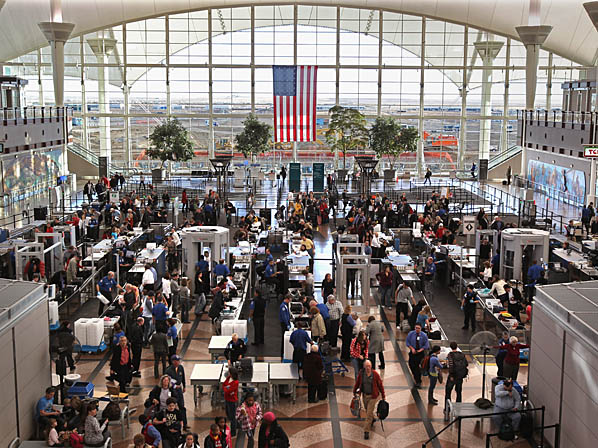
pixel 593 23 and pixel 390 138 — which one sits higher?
pixel 593 23

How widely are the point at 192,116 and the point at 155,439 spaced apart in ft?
136

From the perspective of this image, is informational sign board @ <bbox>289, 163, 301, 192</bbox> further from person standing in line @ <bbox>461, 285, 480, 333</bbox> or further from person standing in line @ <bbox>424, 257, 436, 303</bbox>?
person standing in line @ <bbox>461, 285, 480, 333</bbox>

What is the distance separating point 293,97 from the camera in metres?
42.4

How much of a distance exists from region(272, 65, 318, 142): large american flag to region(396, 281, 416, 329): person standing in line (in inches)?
1036

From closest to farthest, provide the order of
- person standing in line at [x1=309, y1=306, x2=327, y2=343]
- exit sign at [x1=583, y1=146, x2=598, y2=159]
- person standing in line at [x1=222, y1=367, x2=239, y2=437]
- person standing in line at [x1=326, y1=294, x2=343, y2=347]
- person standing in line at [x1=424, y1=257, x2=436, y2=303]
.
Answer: person standing in line at [x1=222, y1=367, x2=239, y2=437], person standing in line at [x1=309, y1=306, x2=327, y2=343], person standing in line at [x1=326, y1=294, x2=343, y2=347], person standing in line at [x1=424, y1=257, x2=436, y2=303], exit sign at [x1=583, y1=146, x2=598, y2=159]

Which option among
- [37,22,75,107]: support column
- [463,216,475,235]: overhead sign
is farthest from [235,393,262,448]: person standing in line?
[37,22,75,107]: support column

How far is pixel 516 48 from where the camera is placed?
49.5m

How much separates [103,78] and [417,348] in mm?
41034

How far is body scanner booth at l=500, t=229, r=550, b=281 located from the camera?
66.4 ft

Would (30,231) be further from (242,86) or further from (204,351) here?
(242,86)

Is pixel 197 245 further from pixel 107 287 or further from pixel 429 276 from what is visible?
pixel 429 276

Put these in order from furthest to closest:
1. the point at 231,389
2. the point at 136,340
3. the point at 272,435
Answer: the point at 136,340, the point at 231,389, the point at 272,435

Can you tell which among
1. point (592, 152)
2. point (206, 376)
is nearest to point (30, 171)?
point (592, 152)

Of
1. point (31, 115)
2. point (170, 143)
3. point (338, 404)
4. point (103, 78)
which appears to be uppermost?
point (103, 78)
